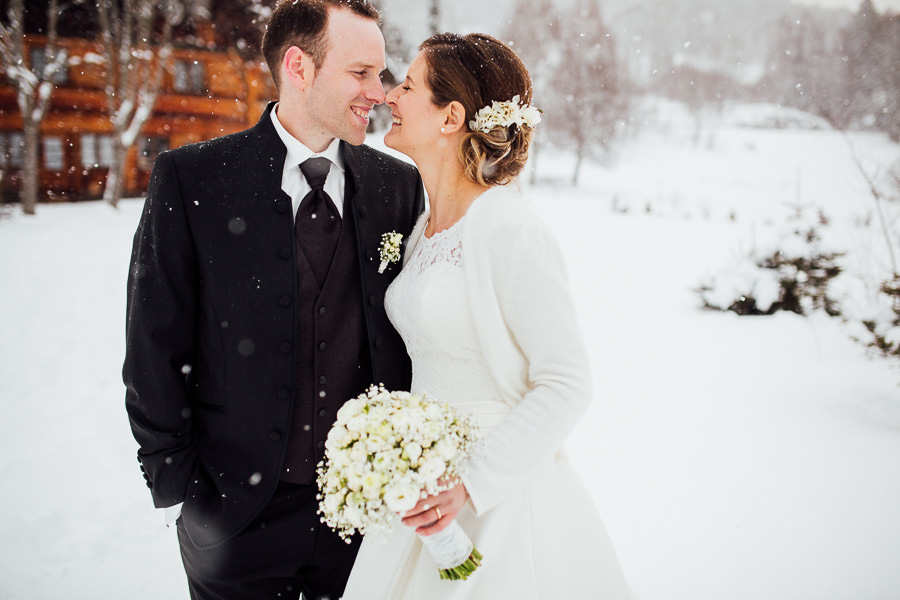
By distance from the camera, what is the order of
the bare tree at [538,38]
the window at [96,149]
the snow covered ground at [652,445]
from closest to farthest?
the snow covered ground at [652,445], the window at [96,149], the bare tree at [538,38]

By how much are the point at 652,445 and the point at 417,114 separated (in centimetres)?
450

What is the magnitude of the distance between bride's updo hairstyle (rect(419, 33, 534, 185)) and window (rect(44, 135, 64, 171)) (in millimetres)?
26824

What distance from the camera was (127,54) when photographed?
14789 mm

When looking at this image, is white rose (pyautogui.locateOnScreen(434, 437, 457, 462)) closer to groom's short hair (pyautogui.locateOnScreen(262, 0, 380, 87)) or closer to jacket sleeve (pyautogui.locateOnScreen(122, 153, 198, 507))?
jacket sleeve (pyautogui.locateOnScreen(122, 153, 198, 507))

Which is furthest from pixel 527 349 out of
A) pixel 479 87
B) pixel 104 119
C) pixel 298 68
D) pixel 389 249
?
pixel 104 119

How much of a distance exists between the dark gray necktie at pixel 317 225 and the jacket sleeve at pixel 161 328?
0.42 meters

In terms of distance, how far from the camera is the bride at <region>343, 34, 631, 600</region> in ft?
5.86

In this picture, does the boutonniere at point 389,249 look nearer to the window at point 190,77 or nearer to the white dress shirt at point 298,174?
the white dress shirt at point 298,174

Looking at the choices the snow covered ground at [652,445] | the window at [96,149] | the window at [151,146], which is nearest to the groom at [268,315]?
the snow covered ground at [652,445]

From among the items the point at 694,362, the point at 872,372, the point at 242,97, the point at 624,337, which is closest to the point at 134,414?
the point at 694,362

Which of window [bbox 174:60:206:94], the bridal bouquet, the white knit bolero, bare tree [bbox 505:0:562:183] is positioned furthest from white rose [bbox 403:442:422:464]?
window [bbox 174:60:206:94]

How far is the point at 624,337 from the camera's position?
28.2ft

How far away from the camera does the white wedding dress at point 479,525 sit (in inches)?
73.7

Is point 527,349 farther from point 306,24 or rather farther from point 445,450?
point 306,24
